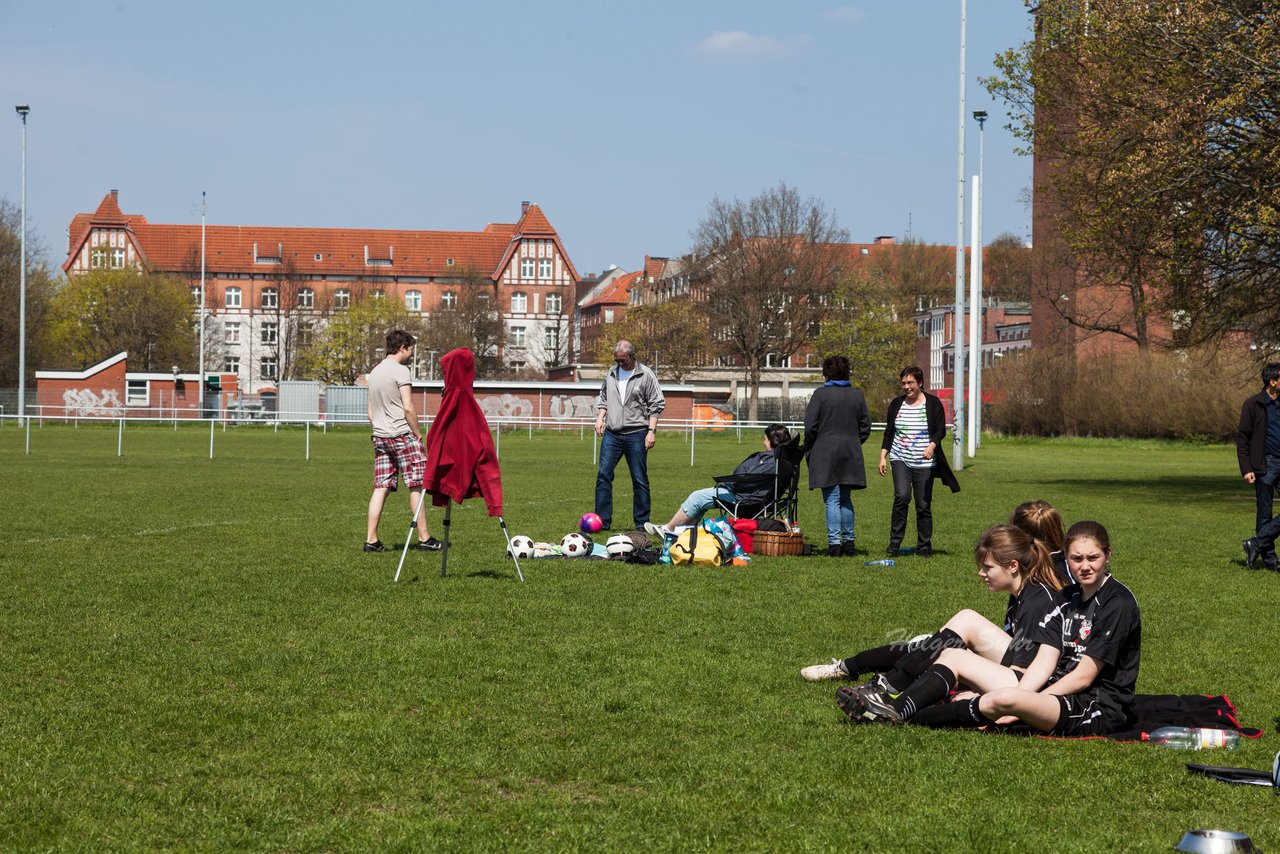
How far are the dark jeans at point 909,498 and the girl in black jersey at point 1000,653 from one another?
6564 millimetres

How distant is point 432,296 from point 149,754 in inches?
4684

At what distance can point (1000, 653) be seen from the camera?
676 centimetres

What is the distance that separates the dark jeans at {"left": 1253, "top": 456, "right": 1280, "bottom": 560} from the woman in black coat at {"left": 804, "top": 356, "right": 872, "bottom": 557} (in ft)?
12.3

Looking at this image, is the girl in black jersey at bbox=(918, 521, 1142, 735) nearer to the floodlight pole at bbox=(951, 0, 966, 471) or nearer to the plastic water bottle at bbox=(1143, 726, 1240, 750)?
the plastic water bottle at bbox=(1143, 726, 1240, 750)

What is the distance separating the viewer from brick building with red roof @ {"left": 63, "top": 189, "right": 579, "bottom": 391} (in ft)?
375

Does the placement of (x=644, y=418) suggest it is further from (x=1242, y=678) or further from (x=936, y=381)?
(x=936, y=381)

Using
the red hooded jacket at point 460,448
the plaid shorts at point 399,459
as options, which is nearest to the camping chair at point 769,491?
the plaid shorts at point 399,459

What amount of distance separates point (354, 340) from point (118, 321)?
16.5 m

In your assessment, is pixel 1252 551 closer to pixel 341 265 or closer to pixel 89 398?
pixel 89 398

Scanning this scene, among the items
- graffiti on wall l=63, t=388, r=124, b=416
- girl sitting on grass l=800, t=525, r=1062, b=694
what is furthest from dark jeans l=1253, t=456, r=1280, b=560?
graffiti on wall l=63, t=388, r=124, b=416

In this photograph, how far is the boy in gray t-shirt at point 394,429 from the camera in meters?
12.4

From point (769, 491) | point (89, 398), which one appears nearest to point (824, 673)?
point (769, 491)

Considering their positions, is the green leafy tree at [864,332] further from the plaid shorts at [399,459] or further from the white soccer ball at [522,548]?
the white soccer ball at [522,548]

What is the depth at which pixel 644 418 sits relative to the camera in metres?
14.7
